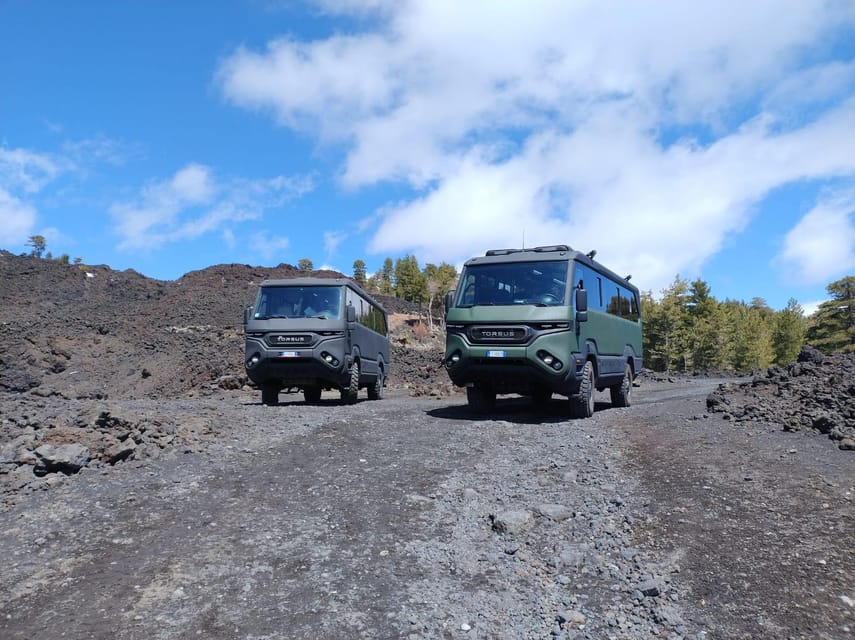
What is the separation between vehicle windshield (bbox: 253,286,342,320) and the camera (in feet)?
46.0

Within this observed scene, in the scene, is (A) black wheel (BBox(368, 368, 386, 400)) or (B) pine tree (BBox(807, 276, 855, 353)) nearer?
(A) black wheel (BBox(368, 368, 386, 400))

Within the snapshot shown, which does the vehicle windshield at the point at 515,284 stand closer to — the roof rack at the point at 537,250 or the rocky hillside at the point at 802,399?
the roof rack at the point at 537,250

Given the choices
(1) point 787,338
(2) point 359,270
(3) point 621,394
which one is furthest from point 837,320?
(2) point 359,270

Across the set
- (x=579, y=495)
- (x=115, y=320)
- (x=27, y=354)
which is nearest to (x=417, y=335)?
(x=115, y=320)

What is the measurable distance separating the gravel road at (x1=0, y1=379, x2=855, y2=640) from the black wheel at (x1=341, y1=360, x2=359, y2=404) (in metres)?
A: 6.23

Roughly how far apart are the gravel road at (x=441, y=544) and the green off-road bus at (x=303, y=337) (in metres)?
5.21

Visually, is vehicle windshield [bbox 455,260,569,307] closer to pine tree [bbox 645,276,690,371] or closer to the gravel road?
the gravel road

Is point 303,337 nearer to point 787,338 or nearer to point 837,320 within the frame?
point 837,320

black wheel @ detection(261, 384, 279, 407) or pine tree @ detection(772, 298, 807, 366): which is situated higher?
pine tree @ detection(772, 298, 807, 366)

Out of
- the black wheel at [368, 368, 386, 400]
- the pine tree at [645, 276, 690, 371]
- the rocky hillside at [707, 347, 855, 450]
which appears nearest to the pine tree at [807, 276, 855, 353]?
the pine tree at [645, 276, 690, 371]

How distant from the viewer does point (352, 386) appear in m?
14.9

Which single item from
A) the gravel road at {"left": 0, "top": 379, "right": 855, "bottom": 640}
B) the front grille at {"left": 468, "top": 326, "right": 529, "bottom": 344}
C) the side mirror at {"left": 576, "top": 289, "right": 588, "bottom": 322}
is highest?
the side mirror at {"left": 576, "top": 289, "right": 588, "bottom": 322}

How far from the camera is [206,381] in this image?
24.1m

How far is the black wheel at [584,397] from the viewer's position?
11.6 meters
